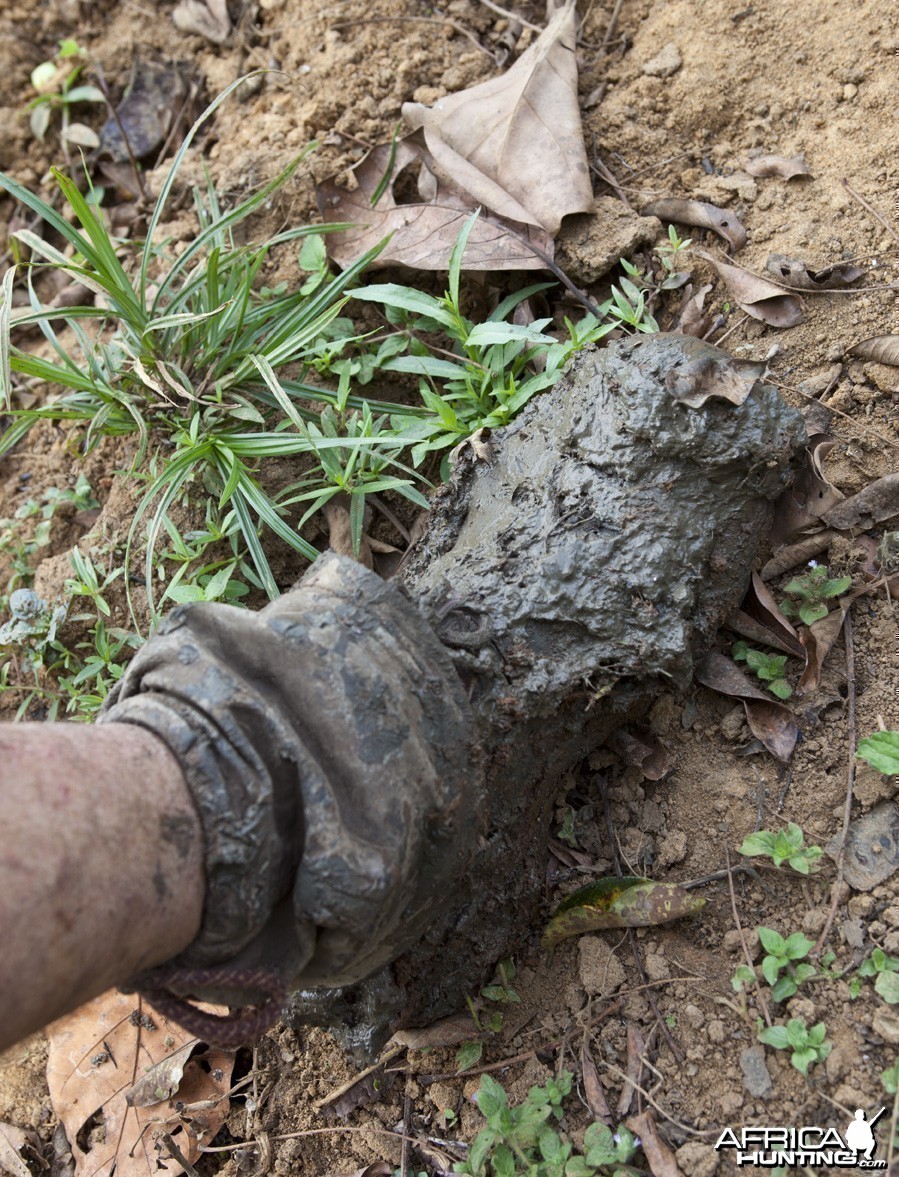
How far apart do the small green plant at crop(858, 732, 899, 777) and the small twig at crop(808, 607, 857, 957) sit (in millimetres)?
95

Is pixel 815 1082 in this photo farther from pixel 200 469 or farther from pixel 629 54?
pixel 629 54

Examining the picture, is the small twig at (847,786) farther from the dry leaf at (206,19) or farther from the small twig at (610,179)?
the dry leaf at (206,19)

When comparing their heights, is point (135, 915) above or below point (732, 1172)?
above

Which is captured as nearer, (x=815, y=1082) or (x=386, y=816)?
(x=386, y=816)

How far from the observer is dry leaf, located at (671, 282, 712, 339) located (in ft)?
8.75

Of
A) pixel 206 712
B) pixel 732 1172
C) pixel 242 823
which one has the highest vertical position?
pixel 206 712

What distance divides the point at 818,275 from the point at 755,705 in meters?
1.15

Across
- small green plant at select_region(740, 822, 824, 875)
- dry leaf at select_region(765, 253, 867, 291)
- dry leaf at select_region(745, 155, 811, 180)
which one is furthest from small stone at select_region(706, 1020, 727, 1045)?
dry leaf at select_region(745, 155, 811, 180)

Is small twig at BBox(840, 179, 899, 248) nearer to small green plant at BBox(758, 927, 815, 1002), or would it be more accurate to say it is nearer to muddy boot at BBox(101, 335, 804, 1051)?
A: muddy boot at BBox(101, 335, 804, 1051)

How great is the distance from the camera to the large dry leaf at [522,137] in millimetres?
2852

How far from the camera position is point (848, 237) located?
2.58 m

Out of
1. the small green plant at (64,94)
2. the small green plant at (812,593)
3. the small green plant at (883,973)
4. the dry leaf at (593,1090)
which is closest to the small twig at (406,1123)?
the dry leaf at (593,1090)

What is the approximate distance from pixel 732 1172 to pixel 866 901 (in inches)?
22.9

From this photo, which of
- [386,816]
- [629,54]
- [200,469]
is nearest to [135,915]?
[386,816]
